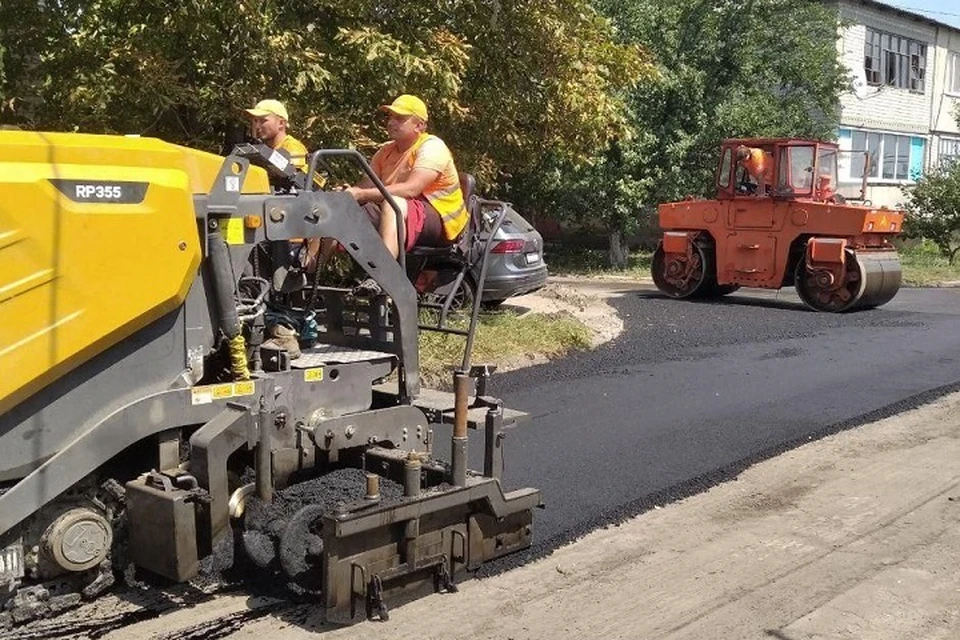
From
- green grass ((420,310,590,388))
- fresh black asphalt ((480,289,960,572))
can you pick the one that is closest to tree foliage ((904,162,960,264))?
fresh black asphalt ((480,289,960,572))

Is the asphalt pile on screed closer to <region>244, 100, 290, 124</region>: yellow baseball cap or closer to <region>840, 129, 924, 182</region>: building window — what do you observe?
<region>244, 100, 290, 124</region>: yellow baseball cap

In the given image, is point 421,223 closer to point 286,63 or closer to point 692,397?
point 286,63

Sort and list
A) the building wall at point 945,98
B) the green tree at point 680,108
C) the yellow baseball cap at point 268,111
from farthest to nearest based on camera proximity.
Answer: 1. the building wall at point 945,98
2. the green tree at point 680,108
3. the yellow baseball cap at point 268,111

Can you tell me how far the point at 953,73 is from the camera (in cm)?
3234

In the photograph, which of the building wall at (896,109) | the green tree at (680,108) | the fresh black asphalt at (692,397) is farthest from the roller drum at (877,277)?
the building wall at (896,109)

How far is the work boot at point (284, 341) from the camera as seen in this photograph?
4.45 meters

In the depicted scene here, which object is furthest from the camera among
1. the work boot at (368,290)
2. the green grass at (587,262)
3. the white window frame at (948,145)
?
the white window frame at (948,145)

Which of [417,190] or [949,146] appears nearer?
[417,190]

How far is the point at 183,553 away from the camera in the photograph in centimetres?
381

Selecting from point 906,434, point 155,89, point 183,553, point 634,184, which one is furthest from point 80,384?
point 634,184

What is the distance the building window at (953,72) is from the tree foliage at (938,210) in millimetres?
9132

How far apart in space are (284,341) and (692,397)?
4597 millimetres

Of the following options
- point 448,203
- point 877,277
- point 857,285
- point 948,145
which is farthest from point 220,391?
point 948,145

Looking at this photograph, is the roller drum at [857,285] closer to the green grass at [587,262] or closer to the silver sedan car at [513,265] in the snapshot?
the silver sedan car at [513,265]
